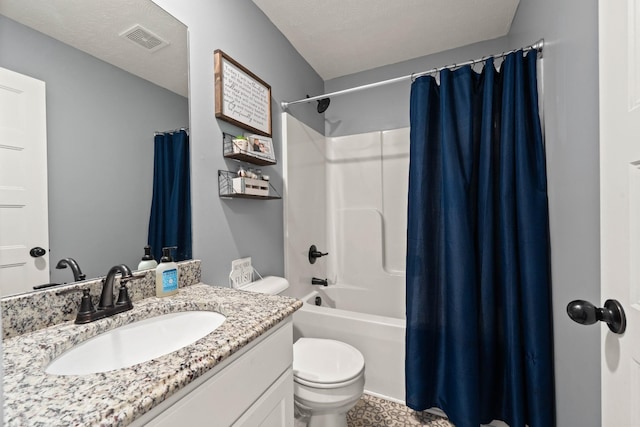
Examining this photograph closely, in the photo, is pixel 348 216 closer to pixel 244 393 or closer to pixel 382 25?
pixel 382 25

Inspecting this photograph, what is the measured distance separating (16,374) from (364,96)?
101 inches

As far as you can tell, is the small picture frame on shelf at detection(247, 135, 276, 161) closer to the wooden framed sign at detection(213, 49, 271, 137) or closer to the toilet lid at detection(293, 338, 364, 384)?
the wooden framed sign at detection(213, 49, 271, 137)

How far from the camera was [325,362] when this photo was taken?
1330 millimetres

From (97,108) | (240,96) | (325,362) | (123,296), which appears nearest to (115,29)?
(97,108)

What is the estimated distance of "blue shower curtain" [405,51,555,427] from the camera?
1.29 meters

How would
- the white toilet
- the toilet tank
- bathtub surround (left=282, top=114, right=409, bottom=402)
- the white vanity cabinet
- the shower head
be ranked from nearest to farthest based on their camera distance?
the white vanity cabinet < the white toilet < the toilet tank < bathtub surround (left=282, top=114, right=409, bottom=402) < the shower head

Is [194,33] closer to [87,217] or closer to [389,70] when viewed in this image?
[87,217]

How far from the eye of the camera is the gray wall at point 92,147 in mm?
770

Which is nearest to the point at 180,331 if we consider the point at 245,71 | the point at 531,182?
the point at 245,71

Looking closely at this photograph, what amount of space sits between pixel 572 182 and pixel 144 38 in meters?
1.75

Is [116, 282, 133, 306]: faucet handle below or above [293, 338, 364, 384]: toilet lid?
above

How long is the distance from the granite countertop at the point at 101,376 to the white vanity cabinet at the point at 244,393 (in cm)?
5

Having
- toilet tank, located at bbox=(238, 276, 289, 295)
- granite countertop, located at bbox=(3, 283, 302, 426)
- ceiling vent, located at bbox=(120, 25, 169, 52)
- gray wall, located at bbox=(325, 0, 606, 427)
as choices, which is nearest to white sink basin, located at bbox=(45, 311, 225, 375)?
granite countertop, located at bbox=(3, 283, 302, 426)

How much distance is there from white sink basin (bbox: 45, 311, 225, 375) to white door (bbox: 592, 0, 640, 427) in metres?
1.04
